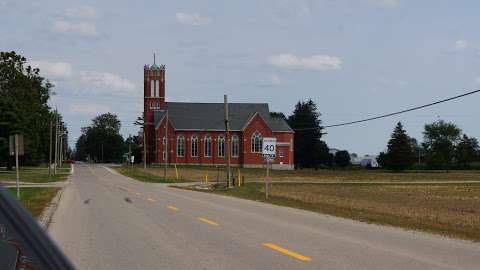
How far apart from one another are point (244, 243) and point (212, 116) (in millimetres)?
113283

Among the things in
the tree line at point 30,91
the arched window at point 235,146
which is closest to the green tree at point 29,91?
the tree line at point 30,91

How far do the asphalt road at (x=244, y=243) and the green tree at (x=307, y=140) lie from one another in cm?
12063

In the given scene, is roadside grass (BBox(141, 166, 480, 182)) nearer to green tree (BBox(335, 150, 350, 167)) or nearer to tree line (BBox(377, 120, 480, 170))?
tree line (BBox(377, 120, 480, 170))

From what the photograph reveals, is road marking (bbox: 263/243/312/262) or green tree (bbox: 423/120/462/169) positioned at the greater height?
green tree (bbox: 423/120/462/169)

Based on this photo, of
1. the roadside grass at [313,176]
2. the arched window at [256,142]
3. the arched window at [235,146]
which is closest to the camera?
the roadside grass at [313,176]

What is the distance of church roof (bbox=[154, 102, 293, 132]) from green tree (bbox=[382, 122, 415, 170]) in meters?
19.9

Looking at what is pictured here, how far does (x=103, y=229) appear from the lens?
14.8 m

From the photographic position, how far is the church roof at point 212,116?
12225cm

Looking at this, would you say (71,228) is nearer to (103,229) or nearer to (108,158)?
(103,229)

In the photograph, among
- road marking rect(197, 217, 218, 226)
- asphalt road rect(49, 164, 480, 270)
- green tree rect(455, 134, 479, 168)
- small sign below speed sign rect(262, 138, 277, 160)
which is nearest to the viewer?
asphalt road rect(49, 164, 480, 270)

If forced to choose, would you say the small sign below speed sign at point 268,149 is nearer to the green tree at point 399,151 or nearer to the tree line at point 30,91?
the tree line at point 30,91

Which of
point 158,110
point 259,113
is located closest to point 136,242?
point 259,113

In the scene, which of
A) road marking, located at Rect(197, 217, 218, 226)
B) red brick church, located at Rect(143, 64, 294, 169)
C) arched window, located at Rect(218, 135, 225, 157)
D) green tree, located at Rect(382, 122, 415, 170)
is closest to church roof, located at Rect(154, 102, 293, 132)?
red brick church, located at Rect(143, 64, 294, 169)

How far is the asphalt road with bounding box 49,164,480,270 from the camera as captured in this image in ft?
32.6
